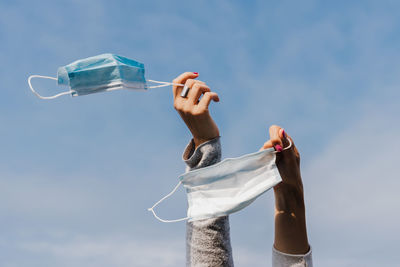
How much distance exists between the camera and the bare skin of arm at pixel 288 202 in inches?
130

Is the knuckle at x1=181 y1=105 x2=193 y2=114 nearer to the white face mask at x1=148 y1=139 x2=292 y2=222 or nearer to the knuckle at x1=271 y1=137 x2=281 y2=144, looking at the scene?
the white face mask at x1=148 y1=139 x2=292 y2=222

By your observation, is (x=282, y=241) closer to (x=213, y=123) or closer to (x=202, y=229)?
(x=202, y=229)

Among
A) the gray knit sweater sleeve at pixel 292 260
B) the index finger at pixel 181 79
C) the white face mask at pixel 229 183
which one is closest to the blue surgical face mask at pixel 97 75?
the index finger at pixel 181 79

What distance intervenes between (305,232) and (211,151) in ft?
3.58

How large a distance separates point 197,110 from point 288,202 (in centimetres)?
A: 114

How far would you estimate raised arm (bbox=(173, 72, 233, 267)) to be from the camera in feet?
11.0

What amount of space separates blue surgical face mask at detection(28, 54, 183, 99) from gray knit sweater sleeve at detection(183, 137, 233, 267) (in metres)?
0.78

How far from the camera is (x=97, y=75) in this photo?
3.68 m

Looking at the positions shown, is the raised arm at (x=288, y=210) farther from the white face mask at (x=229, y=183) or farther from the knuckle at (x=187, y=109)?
the knuckle at (x=187, y=109)

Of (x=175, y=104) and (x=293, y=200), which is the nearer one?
(x=293, y=200)

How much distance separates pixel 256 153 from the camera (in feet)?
11.3

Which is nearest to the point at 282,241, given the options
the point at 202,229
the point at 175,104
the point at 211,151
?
the point at 202,229

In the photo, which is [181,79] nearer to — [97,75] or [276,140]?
[97,75]

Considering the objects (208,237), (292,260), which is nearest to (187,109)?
(208,237)
